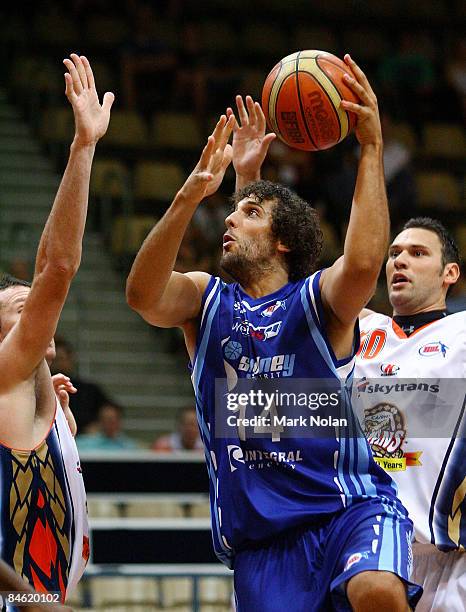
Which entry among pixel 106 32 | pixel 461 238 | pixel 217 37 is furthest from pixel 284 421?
pixel 217 37

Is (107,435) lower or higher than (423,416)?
lower

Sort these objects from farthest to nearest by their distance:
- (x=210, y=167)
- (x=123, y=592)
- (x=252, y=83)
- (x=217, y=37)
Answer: (x=217, y=37), (x=252, y=83), (x=123, y=592), (x=210, y=167)

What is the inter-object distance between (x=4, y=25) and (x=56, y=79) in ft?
4.16

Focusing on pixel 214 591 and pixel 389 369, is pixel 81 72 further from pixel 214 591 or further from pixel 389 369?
pixel 214 591

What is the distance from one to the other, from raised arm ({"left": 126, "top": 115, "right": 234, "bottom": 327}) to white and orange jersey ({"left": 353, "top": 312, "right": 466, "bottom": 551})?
36.4 inches

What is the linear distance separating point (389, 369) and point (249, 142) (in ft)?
4.29

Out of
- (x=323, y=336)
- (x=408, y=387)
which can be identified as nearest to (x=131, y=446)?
(x=408, y=387)

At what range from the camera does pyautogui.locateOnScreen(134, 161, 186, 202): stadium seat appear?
13.0m

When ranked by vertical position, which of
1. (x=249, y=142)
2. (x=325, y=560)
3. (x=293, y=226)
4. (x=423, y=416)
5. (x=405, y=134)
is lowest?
(x=325, y=560)

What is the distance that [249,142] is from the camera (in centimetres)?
561

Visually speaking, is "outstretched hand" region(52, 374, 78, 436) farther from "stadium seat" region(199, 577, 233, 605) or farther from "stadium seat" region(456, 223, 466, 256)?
"stadium seat" region(456, 223, 466, 256)

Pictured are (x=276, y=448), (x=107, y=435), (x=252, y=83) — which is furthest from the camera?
(x=252, y=83)

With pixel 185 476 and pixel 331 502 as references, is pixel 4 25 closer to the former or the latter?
pixel 185 476

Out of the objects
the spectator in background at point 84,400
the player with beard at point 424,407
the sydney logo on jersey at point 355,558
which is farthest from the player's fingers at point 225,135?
the spectator in background at point 84,400
